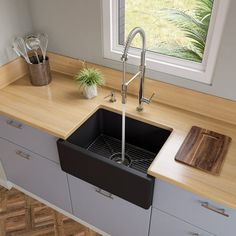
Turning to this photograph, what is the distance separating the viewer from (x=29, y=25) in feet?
5.97

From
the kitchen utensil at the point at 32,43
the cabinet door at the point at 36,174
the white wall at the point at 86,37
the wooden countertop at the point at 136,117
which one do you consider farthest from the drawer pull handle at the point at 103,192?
the kitchen utensil at the point at 32,43

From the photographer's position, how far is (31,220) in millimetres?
1945

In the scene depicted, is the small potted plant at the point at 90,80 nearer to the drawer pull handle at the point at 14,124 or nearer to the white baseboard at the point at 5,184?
the drawer pull handle at the point at 14,124

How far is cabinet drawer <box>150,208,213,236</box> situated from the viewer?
1.28 m

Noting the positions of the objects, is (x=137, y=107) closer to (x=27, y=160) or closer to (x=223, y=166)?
(x=223, y=166)

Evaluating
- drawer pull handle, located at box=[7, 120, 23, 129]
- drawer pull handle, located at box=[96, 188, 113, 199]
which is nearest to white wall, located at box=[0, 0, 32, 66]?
drawer pull handle, located at box=[7, 120, 23, 129]

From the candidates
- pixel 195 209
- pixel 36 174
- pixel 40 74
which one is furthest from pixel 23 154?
pixel 195 209

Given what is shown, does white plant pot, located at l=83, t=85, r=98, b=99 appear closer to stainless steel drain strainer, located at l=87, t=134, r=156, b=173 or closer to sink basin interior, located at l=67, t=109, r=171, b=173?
sink basin interior, located at l=67, t=109, r=171, b=173

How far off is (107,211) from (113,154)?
33 centimetres

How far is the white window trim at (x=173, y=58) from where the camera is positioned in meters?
1.27

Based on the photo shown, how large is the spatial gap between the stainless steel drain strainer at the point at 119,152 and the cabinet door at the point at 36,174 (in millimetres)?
264

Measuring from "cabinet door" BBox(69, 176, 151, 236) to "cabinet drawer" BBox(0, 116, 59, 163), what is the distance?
0.67 feet

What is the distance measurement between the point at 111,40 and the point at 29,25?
2.00ft

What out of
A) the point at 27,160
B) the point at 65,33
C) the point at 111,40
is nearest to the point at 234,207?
the point at 111,40
